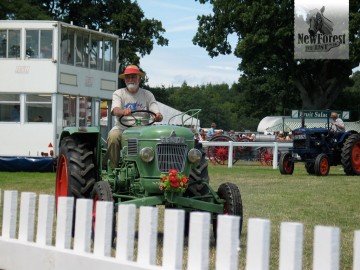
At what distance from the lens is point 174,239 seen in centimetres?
446

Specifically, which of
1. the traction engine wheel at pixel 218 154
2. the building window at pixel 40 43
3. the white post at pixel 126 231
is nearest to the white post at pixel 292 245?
the white post at pixel 126 231

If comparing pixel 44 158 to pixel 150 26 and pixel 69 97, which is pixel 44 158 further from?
pixel 150 26

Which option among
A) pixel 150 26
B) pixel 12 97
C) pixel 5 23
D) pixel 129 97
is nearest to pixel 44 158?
pixel 12 97

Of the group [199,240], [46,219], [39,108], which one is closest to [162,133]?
[46,219]

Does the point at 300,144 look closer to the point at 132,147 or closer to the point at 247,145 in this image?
the point at 247,145

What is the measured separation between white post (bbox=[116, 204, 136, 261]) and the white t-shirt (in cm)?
451

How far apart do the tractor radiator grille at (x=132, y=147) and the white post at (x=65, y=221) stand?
3.24 m

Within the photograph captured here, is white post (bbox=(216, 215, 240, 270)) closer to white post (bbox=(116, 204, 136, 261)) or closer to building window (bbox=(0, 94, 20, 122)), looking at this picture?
white post (bbox=(116, 204, 136, 261))

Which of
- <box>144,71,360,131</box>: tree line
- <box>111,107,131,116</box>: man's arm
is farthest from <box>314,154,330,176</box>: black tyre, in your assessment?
<box>144,71,360,131</box>: tree line

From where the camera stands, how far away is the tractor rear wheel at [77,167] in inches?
370

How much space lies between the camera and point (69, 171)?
9.44 m

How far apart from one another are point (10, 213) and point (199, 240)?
209 centimetres

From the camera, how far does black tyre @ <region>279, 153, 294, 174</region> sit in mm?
23016

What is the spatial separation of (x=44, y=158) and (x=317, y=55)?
24467 mm
